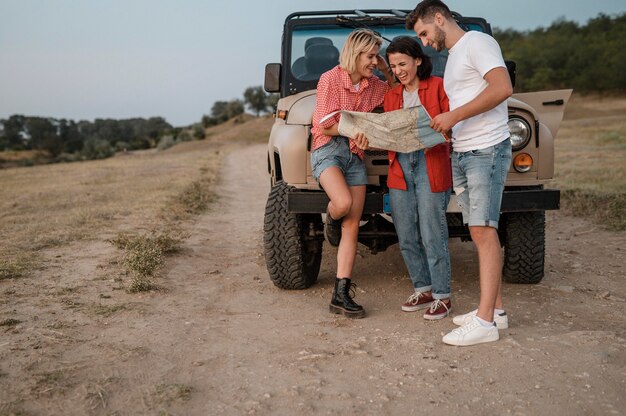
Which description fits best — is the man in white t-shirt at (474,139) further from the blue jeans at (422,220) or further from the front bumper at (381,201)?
the front bumper at (381,201)

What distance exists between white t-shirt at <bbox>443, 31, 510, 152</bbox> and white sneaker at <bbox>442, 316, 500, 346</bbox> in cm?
97

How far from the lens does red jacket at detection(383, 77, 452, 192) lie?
404 cm

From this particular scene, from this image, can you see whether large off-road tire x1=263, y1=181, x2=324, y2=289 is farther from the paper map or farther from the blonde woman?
the paper map

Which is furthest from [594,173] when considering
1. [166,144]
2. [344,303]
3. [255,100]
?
[255,100]

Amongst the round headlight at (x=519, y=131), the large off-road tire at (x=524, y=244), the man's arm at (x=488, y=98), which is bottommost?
the large off-road tire at (x=524, y=244)

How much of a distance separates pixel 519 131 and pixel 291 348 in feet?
7.11

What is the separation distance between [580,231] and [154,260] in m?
4.60

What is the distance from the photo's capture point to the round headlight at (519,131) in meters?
4.60

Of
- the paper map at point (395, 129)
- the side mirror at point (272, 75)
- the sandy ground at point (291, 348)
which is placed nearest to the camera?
the sandy ground at point (291, 348)

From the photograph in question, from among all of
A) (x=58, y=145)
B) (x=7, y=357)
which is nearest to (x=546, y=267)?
(x=7, y=357)

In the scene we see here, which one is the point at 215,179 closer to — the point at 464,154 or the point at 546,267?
the point at 546,267

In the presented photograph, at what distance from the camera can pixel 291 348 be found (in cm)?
376

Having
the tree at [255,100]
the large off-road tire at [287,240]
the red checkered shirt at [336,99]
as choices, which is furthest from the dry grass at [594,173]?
the tree at [255,100]

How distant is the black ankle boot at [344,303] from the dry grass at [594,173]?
4.25 metres
